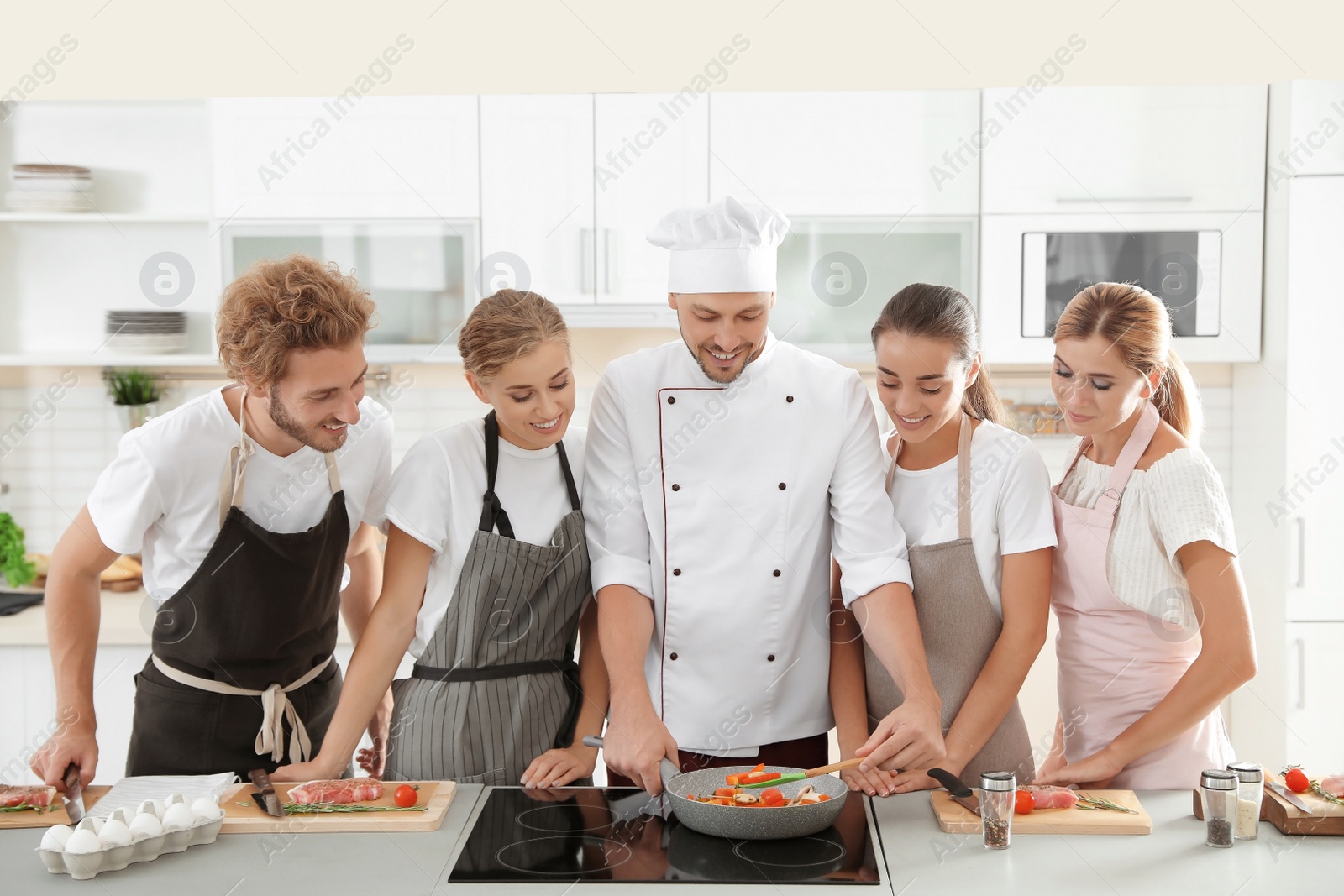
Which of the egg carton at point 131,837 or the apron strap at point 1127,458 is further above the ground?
the apron strap at point 1127,458

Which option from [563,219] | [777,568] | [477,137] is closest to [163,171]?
[477,137]

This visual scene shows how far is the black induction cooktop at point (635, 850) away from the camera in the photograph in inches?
52.9

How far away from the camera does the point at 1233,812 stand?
56.2 inches

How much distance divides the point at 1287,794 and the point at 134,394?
3462 mm

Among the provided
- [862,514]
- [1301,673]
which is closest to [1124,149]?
[1301,673]

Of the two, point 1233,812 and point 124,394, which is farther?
point 124,394

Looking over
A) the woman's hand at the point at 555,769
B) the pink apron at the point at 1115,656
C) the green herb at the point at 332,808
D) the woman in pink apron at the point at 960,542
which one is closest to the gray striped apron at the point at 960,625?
the woman in pink apron at the point at 960,542

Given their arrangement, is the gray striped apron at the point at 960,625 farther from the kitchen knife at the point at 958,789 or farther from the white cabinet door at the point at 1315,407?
the white cabinet door at the point at 1315,407

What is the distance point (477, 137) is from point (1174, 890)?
2.80 metres

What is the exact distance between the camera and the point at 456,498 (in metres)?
1.81

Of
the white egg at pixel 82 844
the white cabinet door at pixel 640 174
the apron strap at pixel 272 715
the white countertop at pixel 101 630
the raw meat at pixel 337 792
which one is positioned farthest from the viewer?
the white cabinet door at pixel 640 174

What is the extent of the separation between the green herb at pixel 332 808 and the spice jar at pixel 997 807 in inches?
30.3

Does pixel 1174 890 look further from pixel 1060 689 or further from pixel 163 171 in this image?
pixel 163 171

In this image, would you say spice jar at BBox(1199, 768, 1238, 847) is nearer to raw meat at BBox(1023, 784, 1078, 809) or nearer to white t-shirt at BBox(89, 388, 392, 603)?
raw meat at BBox(1023, 784, 1078, 809)
